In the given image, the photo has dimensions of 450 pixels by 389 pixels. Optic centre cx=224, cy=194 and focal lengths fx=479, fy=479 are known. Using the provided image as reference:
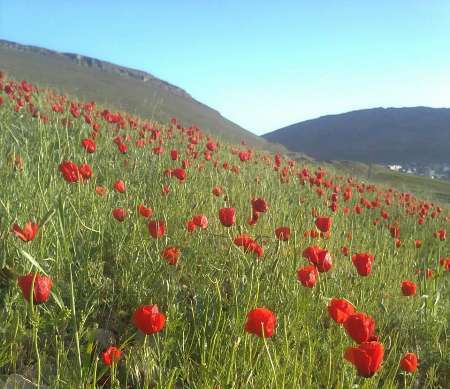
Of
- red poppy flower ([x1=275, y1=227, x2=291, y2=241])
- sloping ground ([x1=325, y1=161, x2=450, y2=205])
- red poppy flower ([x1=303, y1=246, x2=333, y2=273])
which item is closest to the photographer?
red poppy flower ([x1=303, y1=246, x2=333, y2=273])

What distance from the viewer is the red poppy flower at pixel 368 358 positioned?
4.70 feet

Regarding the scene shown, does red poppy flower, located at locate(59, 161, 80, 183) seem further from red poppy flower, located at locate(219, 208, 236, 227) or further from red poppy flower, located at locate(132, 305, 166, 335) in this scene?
red poppy flower, located at locate(132, 305, 166, 335)

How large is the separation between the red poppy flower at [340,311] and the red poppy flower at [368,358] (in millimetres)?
237

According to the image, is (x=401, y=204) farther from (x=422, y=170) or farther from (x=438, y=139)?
(x=438, y=139)

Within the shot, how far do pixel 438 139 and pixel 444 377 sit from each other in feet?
323

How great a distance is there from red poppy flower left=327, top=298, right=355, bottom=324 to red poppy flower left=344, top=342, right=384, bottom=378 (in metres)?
0.24

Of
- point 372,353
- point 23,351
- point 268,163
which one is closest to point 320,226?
point 372,353

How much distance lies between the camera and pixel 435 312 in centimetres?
278

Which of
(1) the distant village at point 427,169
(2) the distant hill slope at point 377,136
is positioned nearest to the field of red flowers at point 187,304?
(1) the distant village at point 427,169

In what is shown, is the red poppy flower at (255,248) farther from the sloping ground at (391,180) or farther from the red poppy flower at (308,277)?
the sloping ground at (391,180)

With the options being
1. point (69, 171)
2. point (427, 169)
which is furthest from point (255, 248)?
point (427, 169)

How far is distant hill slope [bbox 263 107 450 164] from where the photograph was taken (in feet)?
284

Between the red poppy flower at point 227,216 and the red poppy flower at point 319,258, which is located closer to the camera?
the red poppy flower at point 319,258

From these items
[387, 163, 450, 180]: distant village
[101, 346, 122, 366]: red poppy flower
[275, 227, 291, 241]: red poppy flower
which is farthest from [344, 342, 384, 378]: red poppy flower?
[387, 163, 450, 180]: distant village
